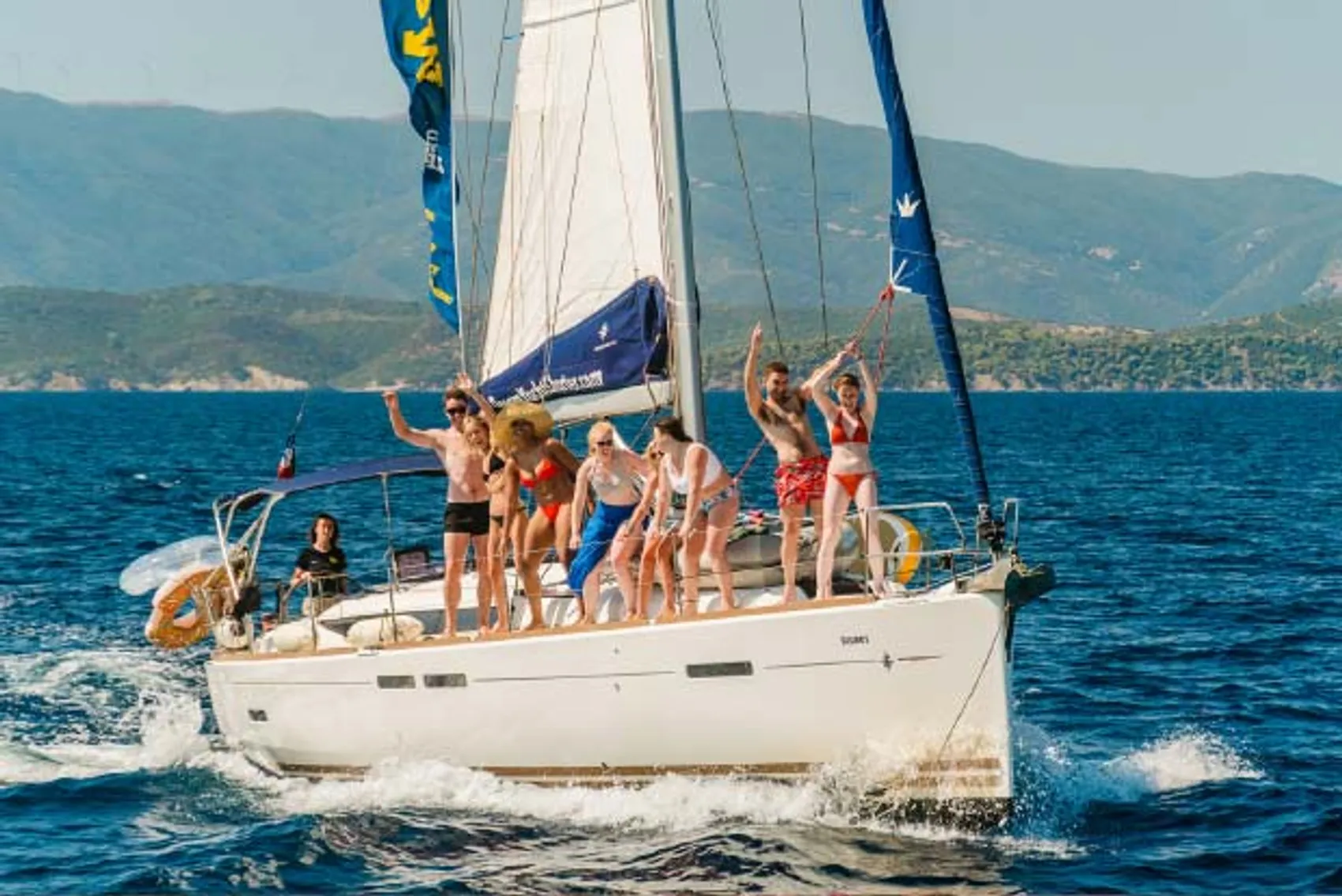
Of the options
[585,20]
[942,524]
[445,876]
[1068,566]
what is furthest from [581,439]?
[445,876]

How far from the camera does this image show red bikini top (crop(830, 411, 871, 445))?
674 inches

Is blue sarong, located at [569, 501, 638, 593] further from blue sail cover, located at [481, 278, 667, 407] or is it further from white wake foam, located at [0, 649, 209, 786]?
white wake foam, located at [0, 649, 209, 786]

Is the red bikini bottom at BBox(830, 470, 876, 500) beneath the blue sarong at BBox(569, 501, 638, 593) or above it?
above

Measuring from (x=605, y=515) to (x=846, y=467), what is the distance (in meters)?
2.48

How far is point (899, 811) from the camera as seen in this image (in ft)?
55.4

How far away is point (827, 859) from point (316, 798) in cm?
552

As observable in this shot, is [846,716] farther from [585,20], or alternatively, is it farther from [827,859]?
[585,20]

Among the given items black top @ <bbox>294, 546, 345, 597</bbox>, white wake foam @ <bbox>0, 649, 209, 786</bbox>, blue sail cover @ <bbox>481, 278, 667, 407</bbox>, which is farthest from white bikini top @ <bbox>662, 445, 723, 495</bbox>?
white wake foam @ <bbox>0, 649, 209, 786</bbox>

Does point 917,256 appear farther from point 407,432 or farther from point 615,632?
point 407,432

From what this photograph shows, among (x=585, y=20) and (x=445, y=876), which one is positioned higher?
(x=585, y=20)

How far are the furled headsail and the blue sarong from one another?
2149 millimetres

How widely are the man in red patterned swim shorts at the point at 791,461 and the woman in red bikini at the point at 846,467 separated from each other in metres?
0.21

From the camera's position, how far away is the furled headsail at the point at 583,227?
20.4 metres

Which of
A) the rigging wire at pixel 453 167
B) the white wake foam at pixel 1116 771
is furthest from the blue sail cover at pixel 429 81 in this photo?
the white wake foam at pixel 1116 771
